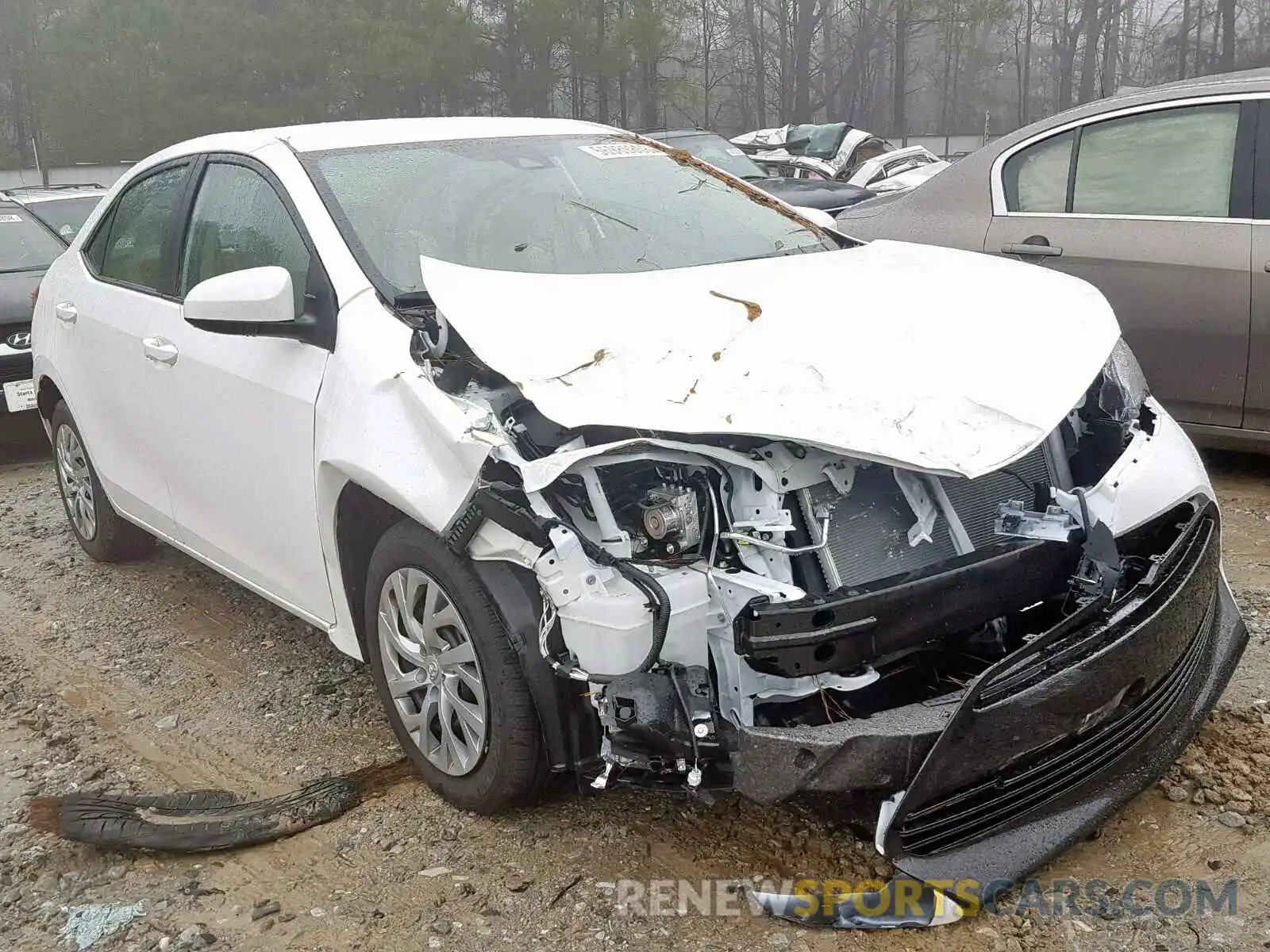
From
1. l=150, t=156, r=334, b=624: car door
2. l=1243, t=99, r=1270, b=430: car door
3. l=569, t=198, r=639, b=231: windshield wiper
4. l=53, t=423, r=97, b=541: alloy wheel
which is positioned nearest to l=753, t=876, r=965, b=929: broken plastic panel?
l=150, t=156, r=334, b=624: car door

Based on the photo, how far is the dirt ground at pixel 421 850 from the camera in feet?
8.04

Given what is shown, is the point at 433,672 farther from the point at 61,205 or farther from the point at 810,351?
the point at 61,205

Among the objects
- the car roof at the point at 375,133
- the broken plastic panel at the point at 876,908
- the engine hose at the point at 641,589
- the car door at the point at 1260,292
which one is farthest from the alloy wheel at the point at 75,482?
the car door at the point at 1260,292

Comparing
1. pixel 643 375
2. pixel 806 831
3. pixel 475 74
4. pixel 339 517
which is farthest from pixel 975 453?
pixel 475 74

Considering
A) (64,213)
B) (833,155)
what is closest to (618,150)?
(64,213)

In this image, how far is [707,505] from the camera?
2.47m

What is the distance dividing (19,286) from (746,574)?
21.2 ft

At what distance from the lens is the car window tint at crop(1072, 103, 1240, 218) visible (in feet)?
15.3

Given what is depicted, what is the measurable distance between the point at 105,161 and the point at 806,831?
3159 cm

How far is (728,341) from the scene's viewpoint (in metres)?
2.67

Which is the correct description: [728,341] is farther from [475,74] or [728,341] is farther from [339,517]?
[475,74]

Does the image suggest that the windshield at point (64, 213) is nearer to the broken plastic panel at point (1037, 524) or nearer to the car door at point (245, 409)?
the car door at point (245, 409)

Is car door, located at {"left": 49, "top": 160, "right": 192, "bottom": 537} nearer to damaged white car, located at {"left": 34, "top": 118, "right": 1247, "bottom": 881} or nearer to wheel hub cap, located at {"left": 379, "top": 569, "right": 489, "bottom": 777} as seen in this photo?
damaged white car, located at {"left": 34, "top": 118, "right": 1247, "bottom": 881}

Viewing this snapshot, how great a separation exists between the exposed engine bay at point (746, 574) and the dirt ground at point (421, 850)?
1.07ft
